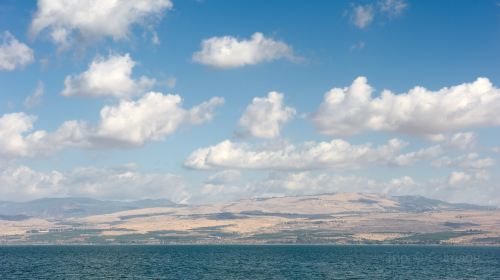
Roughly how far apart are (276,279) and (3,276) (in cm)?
9724

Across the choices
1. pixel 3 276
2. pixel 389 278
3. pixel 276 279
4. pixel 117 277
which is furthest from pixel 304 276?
pixel 3 276

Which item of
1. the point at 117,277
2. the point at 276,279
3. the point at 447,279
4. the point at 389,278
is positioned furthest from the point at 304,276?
the point at 117,277

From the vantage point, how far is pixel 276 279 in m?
188

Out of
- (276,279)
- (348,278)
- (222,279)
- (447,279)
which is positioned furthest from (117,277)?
(447,279)

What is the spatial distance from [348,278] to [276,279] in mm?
25168

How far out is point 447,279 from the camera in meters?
190

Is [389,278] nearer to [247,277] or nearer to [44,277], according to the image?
[247,277]

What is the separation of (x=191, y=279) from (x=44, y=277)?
171 ft

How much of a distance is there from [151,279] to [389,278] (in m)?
83.2

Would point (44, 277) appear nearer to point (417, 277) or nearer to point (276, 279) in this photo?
point (276, 279)

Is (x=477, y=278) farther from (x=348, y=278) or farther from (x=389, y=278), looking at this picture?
(x=348, y=278)

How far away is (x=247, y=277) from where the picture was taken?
194 meters

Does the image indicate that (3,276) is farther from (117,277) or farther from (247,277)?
(247,277)

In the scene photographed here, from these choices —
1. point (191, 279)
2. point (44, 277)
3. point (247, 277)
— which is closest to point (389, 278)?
point (247, 277)
